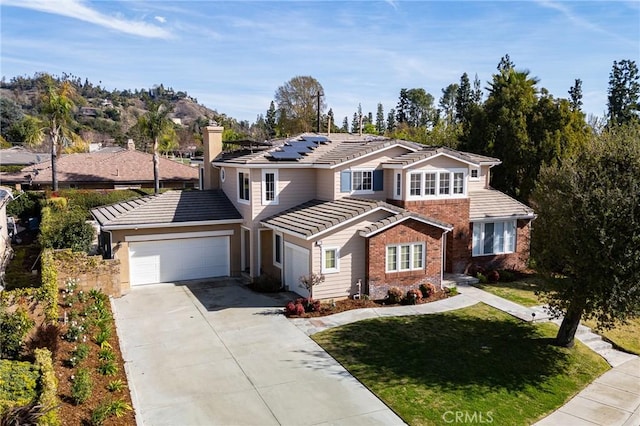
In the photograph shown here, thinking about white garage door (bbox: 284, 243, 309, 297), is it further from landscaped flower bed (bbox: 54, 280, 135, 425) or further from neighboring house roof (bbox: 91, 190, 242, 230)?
landscaped flower bed (bbox: 54, 280, 135, 425)

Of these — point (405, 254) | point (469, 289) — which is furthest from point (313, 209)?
point (469, 289)

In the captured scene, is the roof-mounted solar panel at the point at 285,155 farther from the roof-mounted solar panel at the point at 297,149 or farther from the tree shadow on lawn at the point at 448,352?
the tree shadow on lawn at the point at 448,352

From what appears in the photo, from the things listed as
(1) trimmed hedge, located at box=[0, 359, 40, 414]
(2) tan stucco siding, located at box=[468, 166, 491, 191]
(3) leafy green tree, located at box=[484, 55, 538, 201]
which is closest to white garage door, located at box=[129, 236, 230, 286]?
(1) trimmed hedge, located at box=[0, 359, 40, 414]

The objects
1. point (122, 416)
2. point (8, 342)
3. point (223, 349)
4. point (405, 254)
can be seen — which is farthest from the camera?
point (405, 254)

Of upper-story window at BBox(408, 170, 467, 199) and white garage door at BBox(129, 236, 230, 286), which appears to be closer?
white garage door at BBox(129, 236, 230, 286)

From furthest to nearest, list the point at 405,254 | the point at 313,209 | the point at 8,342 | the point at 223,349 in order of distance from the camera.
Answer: the point at 313,209 → the point at 405,254 → the point at 223,349 → the point at 8,342

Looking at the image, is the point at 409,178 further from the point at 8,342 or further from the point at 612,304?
the point at 8,342

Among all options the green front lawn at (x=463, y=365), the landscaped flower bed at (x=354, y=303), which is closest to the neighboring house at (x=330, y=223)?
the landscaped flower bed at (x=354, y=303)
